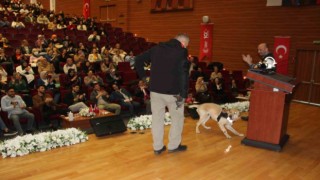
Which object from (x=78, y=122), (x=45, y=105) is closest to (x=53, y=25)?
(x=45, y=105)

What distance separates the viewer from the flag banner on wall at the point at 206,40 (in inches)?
424

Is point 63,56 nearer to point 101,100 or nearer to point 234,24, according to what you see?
point 101,100

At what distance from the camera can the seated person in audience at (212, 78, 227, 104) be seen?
8141mm

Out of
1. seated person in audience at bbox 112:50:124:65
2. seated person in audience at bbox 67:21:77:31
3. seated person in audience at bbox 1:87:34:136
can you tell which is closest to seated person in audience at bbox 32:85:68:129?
seated person in audience at bbox 1:87:34:136

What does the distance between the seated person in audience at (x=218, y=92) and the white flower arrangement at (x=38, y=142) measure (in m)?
4.53

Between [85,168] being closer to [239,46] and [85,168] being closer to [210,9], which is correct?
[239,46]

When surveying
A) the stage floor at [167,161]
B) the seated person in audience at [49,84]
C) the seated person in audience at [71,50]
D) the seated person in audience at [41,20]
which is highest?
the seated person in audience at [41,20]

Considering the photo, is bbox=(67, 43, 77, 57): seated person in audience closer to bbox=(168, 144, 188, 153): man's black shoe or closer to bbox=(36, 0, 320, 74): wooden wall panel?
bbox=(36, 0, 320, 74): wooden wall panel

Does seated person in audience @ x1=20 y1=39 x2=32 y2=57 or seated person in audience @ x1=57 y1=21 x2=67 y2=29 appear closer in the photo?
seated person in audience @ x1=20 y1=39 x2=32 y2=57

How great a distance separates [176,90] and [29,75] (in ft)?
13.8

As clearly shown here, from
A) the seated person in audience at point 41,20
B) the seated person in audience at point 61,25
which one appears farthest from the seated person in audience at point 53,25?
the seated person in audience at point 41,20

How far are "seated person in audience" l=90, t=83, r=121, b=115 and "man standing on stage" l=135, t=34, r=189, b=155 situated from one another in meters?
2.54

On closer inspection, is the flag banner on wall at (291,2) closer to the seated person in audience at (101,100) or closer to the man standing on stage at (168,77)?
the seated person in audience at (101,100)

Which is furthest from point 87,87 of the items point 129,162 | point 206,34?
point 206,34
